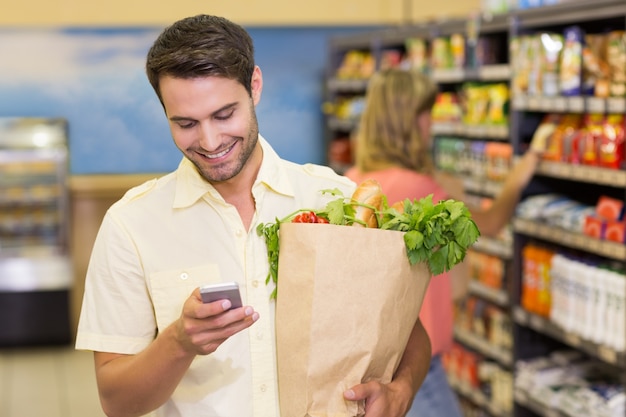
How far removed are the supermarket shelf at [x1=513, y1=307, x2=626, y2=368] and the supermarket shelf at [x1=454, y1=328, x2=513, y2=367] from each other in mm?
279

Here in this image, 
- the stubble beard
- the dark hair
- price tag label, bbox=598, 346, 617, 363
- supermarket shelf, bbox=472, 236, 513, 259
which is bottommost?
price tag label, bbox=598, 346, 617, 363

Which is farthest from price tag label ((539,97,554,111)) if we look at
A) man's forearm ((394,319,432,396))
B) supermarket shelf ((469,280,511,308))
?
man's forearm ((394,319,432,396))

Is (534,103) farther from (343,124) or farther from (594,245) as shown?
(343,124)

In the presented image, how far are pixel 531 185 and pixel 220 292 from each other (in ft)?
11.0

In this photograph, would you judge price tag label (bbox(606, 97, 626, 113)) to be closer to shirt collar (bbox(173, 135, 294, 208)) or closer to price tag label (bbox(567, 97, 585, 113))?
price tag label (bbox(567, 97, 585, 113))

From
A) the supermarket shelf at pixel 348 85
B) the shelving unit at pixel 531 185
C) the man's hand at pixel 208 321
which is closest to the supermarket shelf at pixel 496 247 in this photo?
the shelving unit at pixel 531 185

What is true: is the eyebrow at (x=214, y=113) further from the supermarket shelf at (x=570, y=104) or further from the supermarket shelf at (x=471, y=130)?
the supermarket shelf at (x=471, y=130)

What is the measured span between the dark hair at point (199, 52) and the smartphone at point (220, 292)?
1.37ft

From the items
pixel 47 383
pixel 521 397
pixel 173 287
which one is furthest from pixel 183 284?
pixel 47 383

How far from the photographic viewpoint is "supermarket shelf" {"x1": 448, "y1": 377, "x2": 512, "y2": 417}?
5219mm

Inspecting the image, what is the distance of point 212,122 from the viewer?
1815mm

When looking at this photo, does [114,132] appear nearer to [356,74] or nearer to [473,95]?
[356,74]

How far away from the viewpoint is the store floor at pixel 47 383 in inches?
245

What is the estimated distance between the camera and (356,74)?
762cm
